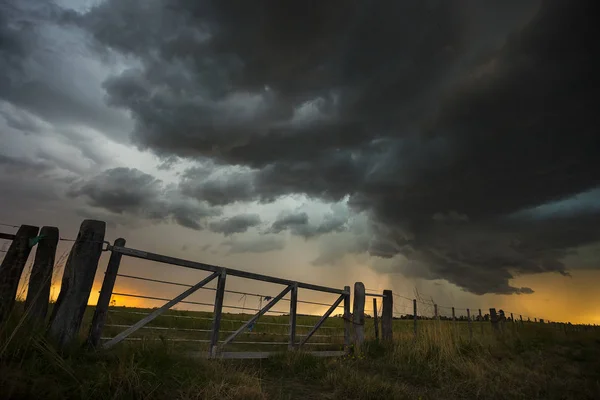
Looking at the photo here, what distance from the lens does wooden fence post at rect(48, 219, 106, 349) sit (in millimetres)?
4688

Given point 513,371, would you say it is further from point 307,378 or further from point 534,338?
point 534,338

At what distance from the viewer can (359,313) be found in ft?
33.9

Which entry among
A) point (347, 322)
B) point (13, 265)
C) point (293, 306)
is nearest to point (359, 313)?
point (347, 322)

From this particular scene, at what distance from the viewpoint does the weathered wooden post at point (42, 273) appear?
4.55m

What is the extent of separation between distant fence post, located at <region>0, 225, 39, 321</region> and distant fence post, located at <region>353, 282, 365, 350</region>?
8.00 meters

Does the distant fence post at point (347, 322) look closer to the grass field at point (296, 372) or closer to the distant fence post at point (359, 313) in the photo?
the distant fence post at point (359, 313)

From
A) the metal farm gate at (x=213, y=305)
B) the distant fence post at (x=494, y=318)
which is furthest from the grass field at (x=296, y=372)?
the distant fence post at (x=494, y=318)

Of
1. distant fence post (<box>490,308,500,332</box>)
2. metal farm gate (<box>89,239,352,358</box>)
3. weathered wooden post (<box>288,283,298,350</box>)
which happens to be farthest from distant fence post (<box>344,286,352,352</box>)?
distant fence post (<box>490,308,500,332</box>)

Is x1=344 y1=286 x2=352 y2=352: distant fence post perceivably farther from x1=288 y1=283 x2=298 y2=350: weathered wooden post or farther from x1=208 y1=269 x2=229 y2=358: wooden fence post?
x1=208 y1=269 x2=229 y2=358: wooden fence post

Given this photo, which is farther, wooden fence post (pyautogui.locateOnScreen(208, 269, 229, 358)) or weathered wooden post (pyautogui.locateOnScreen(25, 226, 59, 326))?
wooden fence post (pyautogui.locateOnScreen(208, 269, 229, 358))

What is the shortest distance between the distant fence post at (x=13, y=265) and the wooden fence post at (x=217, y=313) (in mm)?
3226

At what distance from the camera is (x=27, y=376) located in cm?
298

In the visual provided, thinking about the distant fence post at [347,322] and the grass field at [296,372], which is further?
the distant fence post at [347,322]

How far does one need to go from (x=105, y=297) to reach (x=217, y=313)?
2.14 metres
